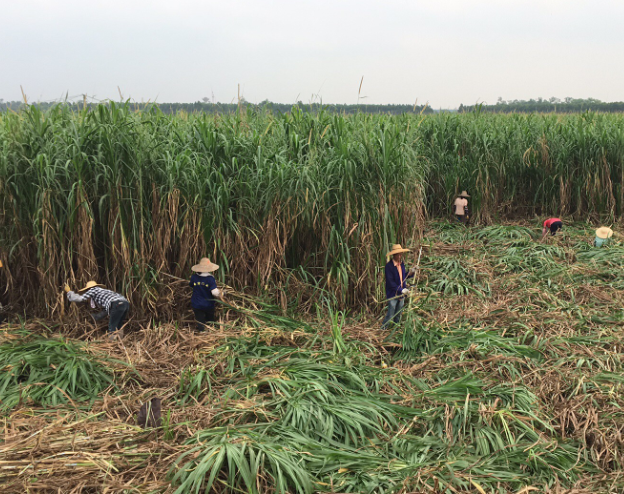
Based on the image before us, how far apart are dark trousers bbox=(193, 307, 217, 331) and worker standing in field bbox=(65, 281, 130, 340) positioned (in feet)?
1.98

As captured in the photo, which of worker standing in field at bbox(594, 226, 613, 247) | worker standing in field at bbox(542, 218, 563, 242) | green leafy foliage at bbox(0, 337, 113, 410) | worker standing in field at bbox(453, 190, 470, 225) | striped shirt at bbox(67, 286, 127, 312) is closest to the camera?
green leafy foliage at bbox(0, 337, 113, 410)

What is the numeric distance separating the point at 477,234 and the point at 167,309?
193 inches

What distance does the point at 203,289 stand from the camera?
433 cm

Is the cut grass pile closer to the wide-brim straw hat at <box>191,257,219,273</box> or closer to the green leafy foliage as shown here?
the green leafy foliage

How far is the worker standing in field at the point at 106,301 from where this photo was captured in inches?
164

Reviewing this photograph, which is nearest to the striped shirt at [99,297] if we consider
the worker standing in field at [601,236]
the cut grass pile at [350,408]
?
the cut grass pile at [350,408]

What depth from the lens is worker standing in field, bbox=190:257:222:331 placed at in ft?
14.1

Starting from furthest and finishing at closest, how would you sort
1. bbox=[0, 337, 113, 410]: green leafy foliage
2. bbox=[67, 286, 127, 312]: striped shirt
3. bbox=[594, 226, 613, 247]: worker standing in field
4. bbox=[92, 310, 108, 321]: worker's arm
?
bbox=[594, 226, 613, 247]: worker standing in field, bbox=[92, 310, 108, 321]: worker's arm, bbox=[67, 286, 127, 312]: striped shirt, bbox=[0, 337, 113, 410]: green leafy foliage

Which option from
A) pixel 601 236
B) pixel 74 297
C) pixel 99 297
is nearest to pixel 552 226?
pixel 601 236

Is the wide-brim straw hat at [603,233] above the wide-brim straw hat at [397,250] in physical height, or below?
below

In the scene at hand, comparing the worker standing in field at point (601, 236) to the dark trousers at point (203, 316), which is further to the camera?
the worker standing in field at point (601, 236)

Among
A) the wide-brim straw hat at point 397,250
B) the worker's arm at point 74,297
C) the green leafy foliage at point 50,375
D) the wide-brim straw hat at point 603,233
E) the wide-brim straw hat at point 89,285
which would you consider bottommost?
the green leafy foliage at point 50,375

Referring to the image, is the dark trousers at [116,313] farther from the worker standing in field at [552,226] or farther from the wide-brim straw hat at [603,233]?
the wide-brim straw hat at [603,233]

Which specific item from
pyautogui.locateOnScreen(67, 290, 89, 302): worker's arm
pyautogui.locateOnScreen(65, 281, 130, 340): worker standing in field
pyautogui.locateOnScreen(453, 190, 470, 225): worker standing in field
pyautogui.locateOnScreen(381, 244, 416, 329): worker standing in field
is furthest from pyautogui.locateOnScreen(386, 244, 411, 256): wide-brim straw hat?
pyautogui.locateOnScreen(453, 190, 470, 225): worker standing in field
